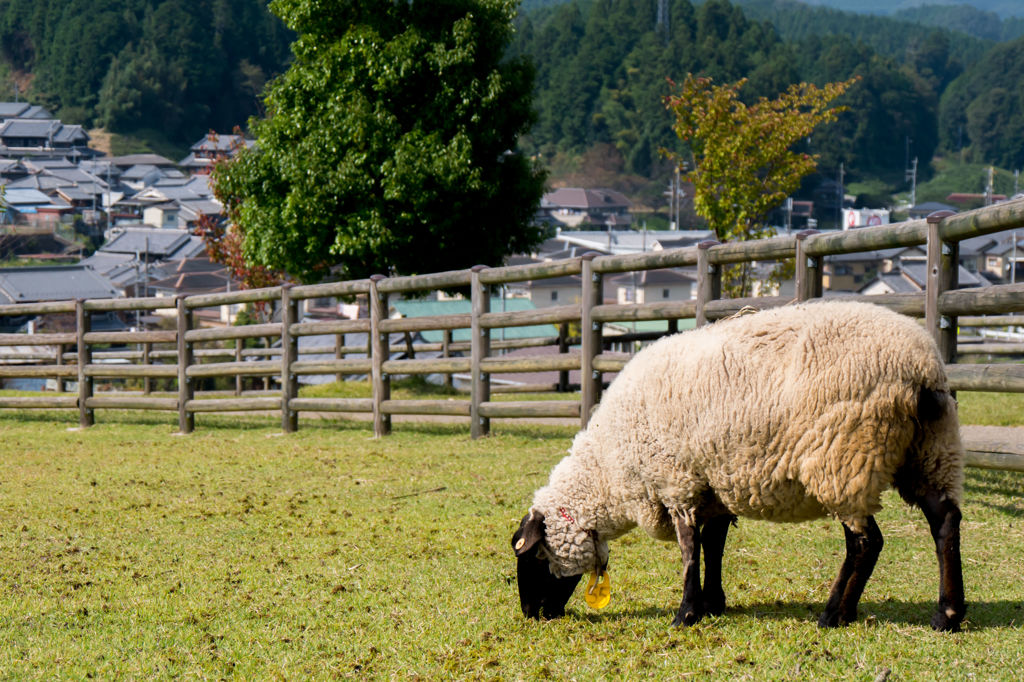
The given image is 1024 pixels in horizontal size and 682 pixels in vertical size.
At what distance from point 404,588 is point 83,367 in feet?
30.0

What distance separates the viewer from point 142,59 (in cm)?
12619

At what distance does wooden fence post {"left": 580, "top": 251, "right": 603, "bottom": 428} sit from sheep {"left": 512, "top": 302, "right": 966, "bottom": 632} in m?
4.20

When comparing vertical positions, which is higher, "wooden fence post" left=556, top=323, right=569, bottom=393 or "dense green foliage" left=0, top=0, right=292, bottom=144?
"dense green foliage" left=0, top=0, right=292, bottom=144

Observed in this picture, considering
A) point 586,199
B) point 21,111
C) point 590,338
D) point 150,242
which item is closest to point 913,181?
point 586,199

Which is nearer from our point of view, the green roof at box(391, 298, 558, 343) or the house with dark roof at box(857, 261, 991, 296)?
the green roof at box(391, 298, 558, 343)

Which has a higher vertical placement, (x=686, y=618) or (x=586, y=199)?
(x=686, y=618)

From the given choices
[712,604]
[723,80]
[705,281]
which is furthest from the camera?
[723,80]

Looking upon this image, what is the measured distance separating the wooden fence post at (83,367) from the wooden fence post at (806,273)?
30.8 ft

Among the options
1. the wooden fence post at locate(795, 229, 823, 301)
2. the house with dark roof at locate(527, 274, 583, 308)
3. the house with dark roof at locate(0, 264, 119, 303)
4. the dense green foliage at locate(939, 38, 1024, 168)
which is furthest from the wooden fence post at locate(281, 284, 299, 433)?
the dense green foliage at locate(939, 38, 1024, 168)

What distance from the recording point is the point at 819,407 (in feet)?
13.8

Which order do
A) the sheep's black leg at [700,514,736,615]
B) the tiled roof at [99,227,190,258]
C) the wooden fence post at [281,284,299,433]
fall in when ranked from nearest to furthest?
1. the sheep's black leg at [700,514,736,615]
2. the wooden fence post at [281,284,299,433]
3. the tiled roof at [99,227,190,258]

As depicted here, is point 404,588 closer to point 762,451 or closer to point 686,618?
point 686,618

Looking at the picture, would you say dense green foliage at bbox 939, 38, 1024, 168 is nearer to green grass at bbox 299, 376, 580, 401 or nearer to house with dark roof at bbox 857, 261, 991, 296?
house with dark roof at bbox 857, 261, 991, 296

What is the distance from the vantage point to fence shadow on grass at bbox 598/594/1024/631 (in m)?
4.45
